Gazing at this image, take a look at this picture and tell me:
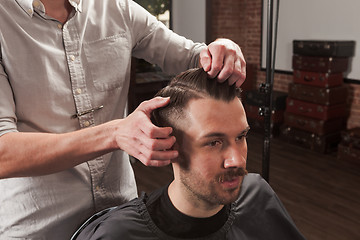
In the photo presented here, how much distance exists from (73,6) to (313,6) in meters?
4.65

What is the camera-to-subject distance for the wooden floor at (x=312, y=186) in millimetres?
3232

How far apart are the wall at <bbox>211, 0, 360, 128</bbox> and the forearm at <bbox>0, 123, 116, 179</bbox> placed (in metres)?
5.18

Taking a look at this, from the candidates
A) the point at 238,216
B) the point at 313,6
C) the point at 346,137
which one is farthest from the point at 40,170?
the point at 313,6

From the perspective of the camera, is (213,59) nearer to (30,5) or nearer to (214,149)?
(214,149)

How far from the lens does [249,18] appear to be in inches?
247

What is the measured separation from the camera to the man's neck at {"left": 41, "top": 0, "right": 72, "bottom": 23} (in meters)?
1.21

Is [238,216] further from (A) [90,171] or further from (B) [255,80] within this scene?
(B) [255,80]

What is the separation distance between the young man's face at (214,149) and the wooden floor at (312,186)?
86.0 inches

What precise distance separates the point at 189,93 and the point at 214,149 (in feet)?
Answer: 0.63

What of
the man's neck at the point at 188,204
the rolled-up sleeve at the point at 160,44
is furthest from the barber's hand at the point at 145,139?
the rolled-up sleeve at the point at 160,44

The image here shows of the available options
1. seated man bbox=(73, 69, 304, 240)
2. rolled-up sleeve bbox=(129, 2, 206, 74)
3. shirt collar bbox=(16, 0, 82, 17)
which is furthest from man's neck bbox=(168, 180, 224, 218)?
shirt collar bbox=(16, 0, 82, 17)

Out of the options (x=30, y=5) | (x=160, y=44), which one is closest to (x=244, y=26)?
(x=160, y=44)

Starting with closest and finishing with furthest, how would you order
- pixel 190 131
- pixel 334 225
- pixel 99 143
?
pixel 99 143 → pixel 190 131 → pixel 334 225

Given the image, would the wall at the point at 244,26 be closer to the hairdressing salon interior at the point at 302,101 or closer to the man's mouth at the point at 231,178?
the hairdressing salon interior at the point at 302,101
